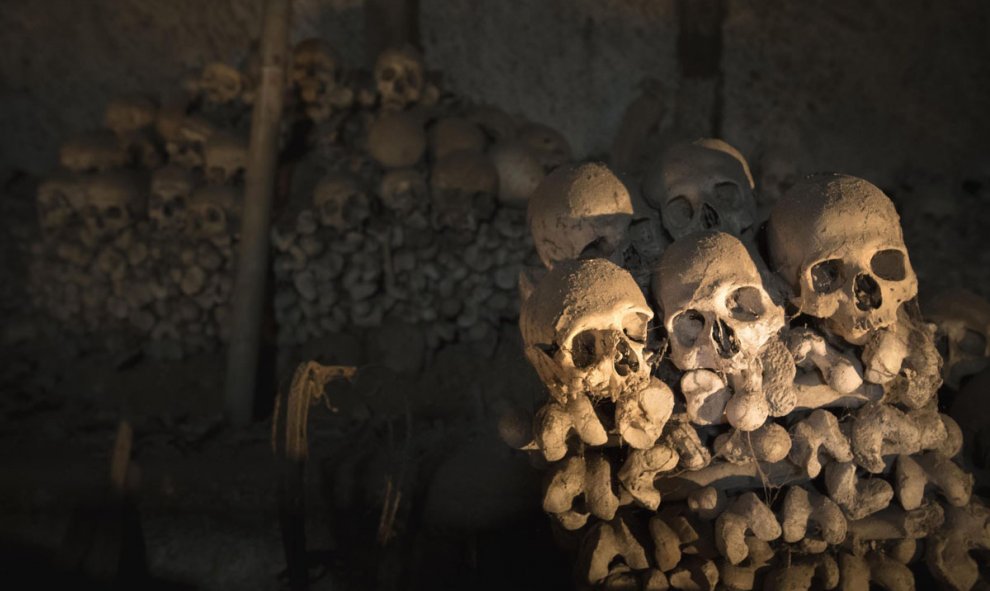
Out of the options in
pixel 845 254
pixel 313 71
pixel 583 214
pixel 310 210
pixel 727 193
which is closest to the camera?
pixel 845 254

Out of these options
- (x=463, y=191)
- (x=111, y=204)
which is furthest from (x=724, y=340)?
Answer: (x=111, y=204)

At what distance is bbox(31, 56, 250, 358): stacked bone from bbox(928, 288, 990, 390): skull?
3790 millimetres

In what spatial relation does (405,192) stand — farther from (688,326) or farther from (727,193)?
(688,326)

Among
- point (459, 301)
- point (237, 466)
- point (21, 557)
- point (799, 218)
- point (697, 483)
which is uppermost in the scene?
point (799, 218)

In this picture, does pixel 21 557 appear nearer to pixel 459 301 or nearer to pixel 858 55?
pixel 459 301

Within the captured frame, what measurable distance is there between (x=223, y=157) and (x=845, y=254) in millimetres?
3956

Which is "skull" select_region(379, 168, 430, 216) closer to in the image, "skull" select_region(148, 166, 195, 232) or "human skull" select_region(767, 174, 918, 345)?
"skull" select_region(148, 166, 195, 232)

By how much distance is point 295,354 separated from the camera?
472 centimetres

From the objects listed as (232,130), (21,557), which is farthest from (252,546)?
(232,130)

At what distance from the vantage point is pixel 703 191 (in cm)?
230

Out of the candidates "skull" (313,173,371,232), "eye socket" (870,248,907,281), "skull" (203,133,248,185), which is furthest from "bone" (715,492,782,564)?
"skull" (203,133,248,185)

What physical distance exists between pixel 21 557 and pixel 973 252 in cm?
Answer: 524

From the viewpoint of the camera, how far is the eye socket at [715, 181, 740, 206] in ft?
7.61

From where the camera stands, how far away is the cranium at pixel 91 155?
5051 mm
